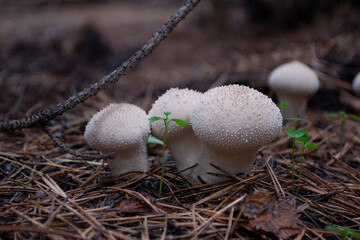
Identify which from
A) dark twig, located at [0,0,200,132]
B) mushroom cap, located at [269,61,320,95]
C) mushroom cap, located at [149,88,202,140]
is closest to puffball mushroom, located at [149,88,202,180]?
mushroom cap, located at [149,88,202,140]

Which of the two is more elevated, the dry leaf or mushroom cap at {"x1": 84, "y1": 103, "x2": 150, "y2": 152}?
mushroom cap at {"x1": 84, "y1": 103, "x2": 150, "y2": 152}

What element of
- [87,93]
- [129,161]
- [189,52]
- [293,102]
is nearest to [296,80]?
[293,102]

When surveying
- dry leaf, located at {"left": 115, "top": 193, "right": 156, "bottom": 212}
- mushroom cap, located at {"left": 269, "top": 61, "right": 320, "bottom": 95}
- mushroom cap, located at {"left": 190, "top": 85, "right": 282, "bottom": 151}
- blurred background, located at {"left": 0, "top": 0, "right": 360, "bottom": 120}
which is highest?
mushroom cap, located at {"left": 190, "top": 85, "right": 282, "bottom": 151}


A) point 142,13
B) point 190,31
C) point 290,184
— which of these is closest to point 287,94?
point 290,184

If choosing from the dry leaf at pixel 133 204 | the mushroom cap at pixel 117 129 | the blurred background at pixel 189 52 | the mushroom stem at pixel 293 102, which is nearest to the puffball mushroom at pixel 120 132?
the mushroom cap at pixel 117 129

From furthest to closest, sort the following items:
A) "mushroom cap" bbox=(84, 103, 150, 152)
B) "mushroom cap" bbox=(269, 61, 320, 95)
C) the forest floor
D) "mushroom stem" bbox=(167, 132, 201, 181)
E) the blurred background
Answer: the blurred background, "mushroom cap" bbox=(269, 61, 320, 95), "mushroom stem" bbox=(167, 132, 201, 181), "mushroom cap" bbox=(84, 103, 150, 152), the forest floor

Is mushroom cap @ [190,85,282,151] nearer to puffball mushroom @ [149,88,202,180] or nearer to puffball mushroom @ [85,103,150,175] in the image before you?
puffball mushroom @ [149,88,202,180]

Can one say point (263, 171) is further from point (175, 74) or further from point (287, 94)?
point (175, 74)

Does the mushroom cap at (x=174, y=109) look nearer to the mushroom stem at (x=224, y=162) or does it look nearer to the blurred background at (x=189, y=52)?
the mushroom stem at (x=224, y=162)

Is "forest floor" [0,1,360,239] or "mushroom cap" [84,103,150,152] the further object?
"mushroom cap" [84,103,150,152]
